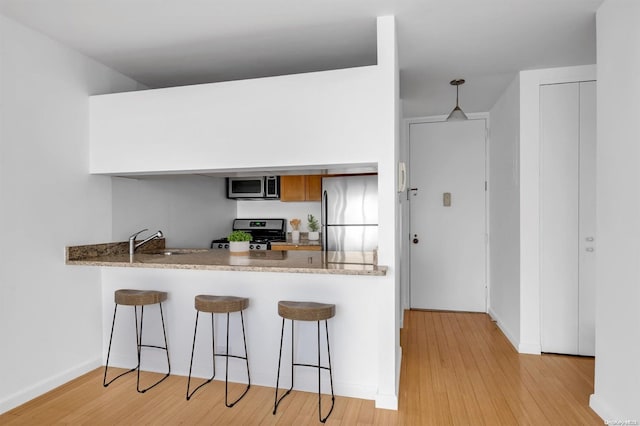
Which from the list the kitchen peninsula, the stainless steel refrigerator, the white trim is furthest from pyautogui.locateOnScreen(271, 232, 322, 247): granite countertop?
the white trim

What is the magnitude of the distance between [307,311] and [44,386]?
2.06 m

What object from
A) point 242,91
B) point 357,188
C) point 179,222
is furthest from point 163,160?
point 357,188

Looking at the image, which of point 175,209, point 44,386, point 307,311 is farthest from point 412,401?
point 175,209

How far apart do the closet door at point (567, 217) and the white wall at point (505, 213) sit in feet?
0.74

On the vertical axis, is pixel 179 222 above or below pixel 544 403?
above

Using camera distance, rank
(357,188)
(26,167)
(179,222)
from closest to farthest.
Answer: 1. (26,167)
2. (179,222)
3. (357,188)

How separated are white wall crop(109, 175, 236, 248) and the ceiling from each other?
3.57 feet

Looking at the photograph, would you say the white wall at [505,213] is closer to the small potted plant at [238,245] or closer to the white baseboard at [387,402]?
the white baseboard at [387,402]

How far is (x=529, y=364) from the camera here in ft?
10.5

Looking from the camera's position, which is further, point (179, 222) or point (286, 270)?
point (179, 222)

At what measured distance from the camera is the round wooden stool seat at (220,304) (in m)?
2.58

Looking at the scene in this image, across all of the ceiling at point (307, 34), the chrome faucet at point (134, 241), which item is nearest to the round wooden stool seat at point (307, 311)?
the chrome faucet at point (134, 241)

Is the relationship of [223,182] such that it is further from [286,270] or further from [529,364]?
[529,364]

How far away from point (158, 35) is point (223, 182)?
9.11 ft
